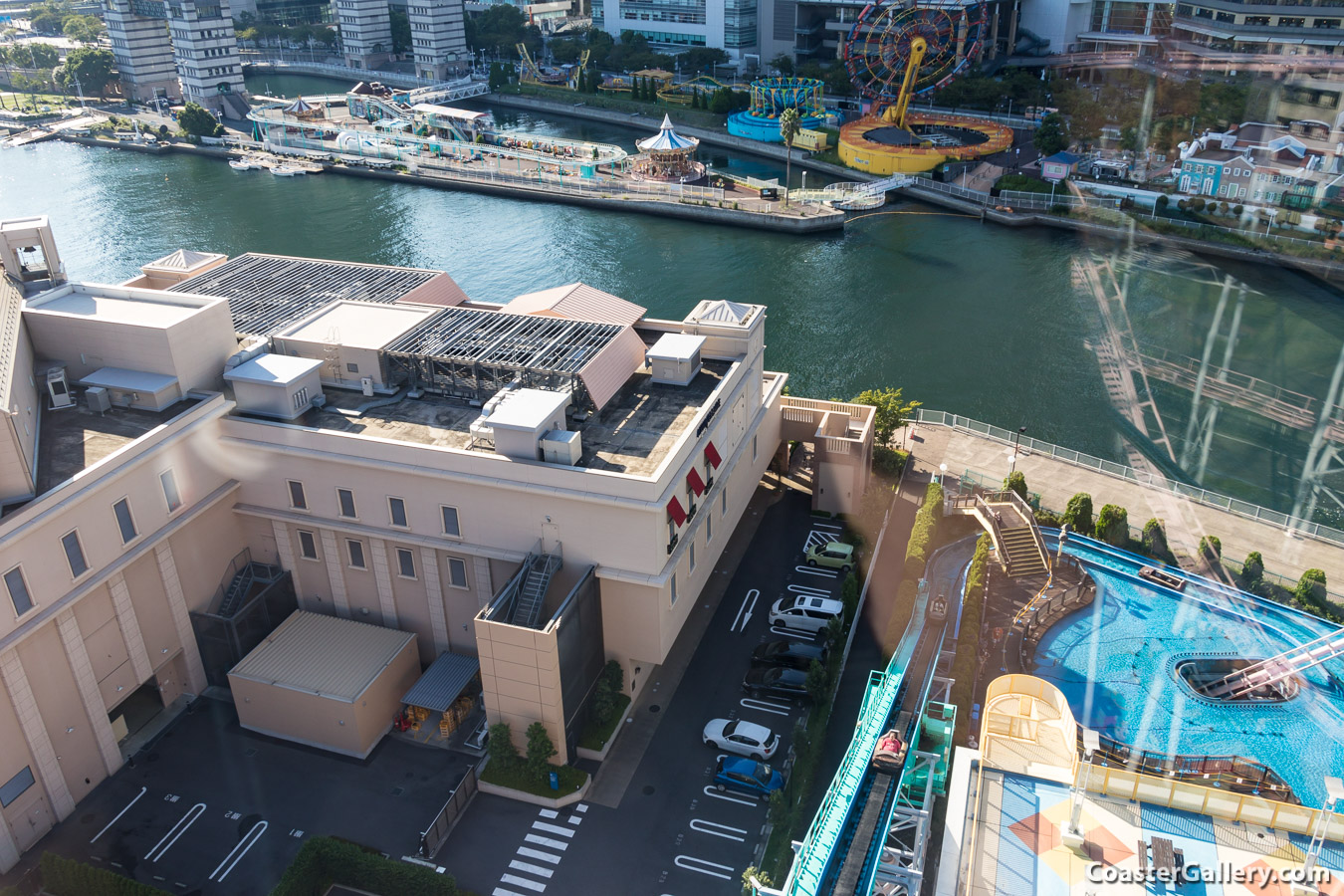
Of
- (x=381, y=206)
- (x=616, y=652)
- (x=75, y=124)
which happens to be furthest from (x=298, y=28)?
(x=616, y=652)

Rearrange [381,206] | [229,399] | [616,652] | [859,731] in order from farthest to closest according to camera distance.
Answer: [381,206]
[229,399]
[616,652]
[859,731]

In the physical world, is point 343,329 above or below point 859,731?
above

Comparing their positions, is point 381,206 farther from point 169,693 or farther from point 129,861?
point 129,861

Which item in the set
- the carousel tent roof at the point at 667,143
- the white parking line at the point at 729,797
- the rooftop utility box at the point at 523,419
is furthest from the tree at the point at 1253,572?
the carousel tent roof at the point at 667,143

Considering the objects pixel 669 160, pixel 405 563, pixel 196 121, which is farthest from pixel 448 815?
pixel 196 121

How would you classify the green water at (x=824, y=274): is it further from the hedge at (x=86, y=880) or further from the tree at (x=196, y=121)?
the hedge at (x=86, y=880)

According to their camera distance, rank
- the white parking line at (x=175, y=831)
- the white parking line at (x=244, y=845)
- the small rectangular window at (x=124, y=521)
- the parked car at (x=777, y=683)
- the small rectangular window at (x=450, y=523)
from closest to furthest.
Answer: the white parking line at (x=244, y=845) < the white parking line at (x=175, y=831) < the small rectangular window at (x=124, y=521) < the small rectangular window at (x=450, y=523) < the parked car at (x=777, y=683)
